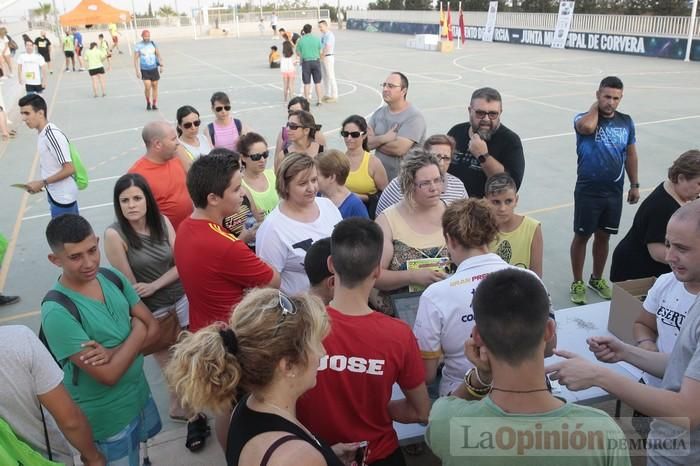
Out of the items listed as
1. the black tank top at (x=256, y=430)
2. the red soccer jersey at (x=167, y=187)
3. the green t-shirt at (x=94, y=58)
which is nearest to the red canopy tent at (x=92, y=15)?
the green t-shirt at (x=94, y=58)

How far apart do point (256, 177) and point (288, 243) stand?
1528mm

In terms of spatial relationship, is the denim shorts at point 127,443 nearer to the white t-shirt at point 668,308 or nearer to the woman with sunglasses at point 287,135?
the white t-shirt at point 668,308

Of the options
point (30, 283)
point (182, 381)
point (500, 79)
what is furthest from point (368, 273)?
point (500, 79)

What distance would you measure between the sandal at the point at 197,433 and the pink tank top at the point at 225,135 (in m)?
3.73

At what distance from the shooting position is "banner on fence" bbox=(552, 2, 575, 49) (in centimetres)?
2923

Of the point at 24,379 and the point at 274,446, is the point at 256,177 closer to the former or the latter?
the point at 24,379

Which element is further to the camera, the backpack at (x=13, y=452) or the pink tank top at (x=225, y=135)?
the pink tank top at (x=225, y=135)

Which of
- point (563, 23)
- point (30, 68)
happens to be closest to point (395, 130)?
point (30, 68)

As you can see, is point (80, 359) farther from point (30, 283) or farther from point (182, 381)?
point (30, 283)

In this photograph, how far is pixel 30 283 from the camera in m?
6.61

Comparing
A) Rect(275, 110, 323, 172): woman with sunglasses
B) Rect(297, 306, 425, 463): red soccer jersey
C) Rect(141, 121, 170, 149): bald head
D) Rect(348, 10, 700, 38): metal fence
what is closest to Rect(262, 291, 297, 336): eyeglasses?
Rect(297, 306, 425, 463): red soccer jersey

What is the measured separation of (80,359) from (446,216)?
2.03m

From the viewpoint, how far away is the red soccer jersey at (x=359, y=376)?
2281 millimetres

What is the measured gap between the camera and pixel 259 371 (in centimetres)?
186
